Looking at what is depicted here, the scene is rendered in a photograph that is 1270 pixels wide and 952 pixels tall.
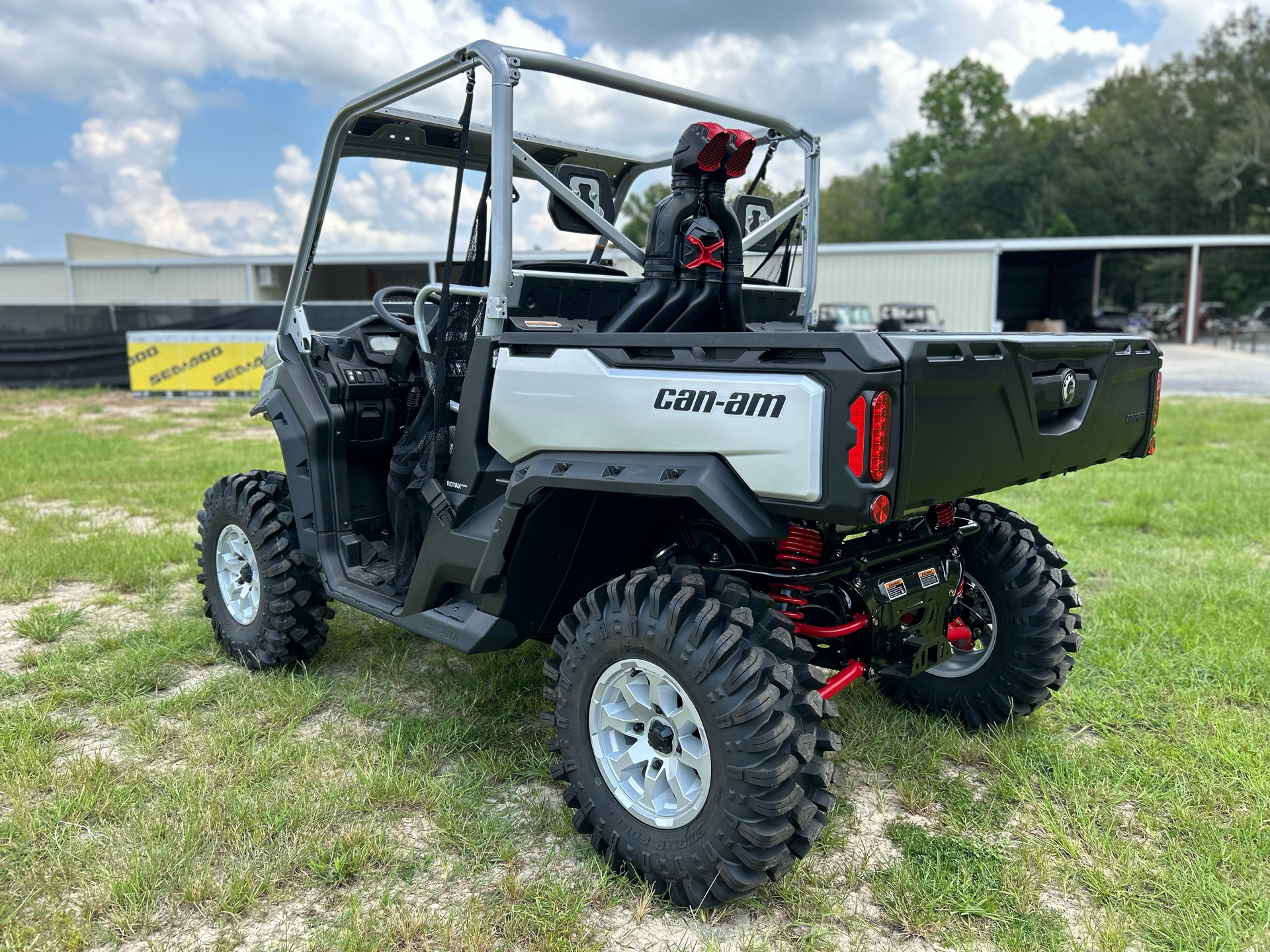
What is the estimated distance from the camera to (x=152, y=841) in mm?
2699

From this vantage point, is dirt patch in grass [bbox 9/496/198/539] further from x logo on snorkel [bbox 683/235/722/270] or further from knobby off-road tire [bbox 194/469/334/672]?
x logo on snorkel [bbox 683/235/722/270]

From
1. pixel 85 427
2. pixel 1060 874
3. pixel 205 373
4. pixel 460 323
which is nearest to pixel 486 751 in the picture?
pixel 460 323

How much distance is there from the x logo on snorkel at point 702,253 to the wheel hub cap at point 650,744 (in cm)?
128

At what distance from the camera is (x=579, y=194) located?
3.29 meters

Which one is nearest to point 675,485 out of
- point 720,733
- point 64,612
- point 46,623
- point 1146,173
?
point 720,733

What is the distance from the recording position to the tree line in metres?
49.6

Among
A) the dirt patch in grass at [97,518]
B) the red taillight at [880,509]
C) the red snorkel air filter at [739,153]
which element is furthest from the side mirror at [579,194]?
the dirt patch in grass at [97,518]

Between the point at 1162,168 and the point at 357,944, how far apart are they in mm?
61843

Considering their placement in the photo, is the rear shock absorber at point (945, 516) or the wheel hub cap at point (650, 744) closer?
the wheel hub cap at point (650, 744)

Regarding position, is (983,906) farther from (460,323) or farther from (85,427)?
(85,427)

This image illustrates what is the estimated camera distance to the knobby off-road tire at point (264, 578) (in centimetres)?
393

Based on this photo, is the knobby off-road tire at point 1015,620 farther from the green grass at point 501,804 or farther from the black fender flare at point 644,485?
the black fender flare at point 644,485

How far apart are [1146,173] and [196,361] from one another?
53.7 m

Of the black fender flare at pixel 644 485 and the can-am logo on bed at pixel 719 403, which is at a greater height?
the can-am logo on bed at pixel 719 403
